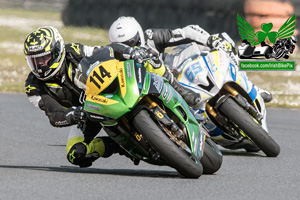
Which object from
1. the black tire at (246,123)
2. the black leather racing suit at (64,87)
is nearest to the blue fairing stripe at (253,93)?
the black tire at (246,123)

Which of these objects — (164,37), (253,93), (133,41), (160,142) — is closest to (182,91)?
(133,41)

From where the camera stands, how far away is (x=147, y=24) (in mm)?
19656

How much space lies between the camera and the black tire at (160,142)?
535cm

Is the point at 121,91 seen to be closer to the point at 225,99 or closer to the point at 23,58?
the point at 225,99

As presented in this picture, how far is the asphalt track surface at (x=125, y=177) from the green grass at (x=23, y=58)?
22.8ft

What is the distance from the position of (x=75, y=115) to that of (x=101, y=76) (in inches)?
19.3

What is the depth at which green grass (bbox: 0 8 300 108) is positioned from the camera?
1634 cm

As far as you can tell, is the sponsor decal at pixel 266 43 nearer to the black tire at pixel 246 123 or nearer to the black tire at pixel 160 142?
the black tire at pixel 246 123

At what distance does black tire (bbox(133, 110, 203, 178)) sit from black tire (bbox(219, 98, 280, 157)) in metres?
1.90

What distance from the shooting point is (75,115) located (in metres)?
5.90

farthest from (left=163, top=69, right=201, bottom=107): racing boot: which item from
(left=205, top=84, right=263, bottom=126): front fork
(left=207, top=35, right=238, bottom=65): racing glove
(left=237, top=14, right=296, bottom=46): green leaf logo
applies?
(left=237, top=14, right=296, bottom=46): green leaf logo

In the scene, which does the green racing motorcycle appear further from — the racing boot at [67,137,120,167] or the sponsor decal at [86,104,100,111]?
the racing boot at [67,137,120,167]

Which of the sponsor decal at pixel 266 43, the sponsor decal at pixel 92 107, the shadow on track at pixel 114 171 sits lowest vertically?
the sponsor decal at pixel 266 43

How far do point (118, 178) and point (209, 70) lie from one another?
213cm
